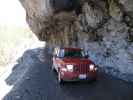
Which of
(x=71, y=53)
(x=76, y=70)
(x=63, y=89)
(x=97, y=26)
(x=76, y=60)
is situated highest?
(x=97, y=26)

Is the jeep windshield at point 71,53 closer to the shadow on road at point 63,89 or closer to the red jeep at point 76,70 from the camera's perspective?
the red jeep at point 76,70

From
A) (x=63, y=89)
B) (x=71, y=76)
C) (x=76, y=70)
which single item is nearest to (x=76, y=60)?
(x=76, y=70)

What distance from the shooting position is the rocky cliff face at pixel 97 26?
22.4 m

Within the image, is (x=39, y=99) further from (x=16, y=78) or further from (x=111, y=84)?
(x=16, y=78)

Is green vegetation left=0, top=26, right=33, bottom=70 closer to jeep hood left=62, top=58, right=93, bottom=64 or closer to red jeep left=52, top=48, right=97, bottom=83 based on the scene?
jeep hood left=62, top=58, right=93, bottom=64

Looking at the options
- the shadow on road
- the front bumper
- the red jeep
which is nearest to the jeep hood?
the red jeep

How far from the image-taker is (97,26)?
2623cm

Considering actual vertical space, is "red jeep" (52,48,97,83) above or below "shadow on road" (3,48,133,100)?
above

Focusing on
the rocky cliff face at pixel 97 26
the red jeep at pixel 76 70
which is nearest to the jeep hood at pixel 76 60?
the red jeep at pixel 76 70

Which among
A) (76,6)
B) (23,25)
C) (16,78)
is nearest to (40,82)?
(16,78)

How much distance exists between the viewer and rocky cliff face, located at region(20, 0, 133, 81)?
22.4 metres

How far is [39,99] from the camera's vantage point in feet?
58.3

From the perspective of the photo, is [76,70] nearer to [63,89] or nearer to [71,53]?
[63,89]

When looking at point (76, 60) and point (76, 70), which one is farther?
point (76, 60)
